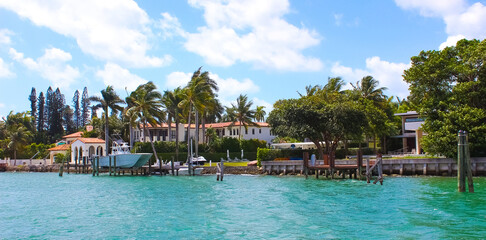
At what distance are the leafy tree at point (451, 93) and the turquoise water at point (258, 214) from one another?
853cm

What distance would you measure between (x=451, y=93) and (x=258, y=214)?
28914 mm

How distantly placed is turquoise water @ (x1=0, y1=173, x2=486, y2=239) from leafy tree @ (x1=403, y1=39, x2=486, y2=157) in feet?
28.0

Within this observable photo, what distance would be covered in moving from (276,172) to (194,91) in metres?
20.7

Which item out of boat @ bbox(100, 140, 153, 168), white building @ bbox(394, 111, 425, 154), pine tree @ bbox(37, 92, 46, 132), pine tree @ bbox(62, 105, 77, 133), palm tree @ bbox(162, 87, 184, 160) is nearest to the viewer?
white building @ bbox(394, 111, 425, 154)

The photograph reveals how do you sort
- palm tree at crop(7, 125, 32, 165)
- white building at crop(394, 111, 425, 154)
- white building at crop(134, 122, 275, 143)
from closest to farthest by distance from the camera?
white building at crop(394, 111, 425, 154) → palm tree at crop(7, 125, 32, 165) → white building at crop(134, 122, 275, 143)

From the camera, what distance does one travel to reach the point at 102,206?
85.5 feet

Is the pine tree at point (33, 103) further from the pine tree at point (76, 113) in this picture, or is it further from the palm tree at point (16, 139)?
the palm tree at point (16, 139)

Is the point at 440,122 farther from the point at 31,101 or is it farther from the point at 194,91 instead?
the point at 31,101

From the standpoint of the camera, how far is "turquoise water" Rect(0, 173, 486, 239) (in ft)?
55.9

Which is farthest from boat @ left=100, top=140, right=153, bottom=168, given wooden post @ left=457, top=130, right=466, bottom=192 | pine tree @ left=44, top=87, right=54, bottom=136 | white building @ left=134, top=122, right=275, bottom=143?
pine tree @ left=44, top=87, right=54, bottom=136

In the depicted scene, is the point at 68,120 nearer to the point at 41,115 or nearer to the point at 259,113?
the point at 41,115

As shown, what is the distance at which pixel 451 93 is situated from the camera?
Result: 138 feet

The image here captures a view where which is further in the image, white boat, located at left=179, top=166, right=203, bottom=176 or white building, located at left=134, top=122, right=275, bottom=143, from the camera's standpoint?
white building, located at left=134, top=122, right=275, bottom=143

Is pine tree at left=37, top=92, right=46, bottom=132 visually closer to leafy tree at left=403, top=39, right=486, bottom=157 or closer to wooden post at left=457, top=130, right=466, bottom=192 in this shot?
leafy tree at left=403, top=39, right=486, bottom=157
